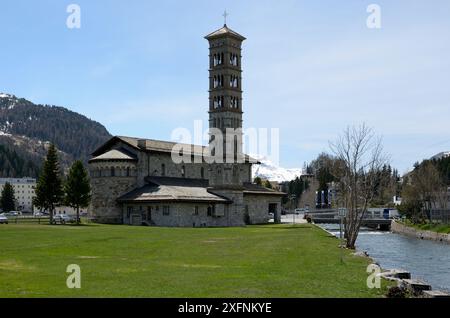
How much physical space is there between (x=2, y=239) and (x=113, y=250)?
10128 millimetres

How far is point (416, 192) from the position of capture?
104688 mm

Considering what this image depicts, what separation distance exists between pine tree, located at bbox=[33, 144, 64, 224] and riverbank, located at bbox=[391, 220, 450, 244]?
48.1 m

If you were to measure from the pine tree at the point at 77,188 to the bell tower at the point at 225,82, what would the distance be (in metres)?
19.5

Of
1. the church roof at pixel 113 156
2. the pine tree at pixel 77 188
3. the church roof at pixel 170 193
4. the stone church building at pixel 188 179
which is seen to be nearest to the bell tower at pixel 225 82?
the stone church building at pixel 188 179

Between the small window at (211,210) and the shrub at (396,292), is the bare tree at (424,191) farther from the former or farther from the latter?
the shrub at (396,292)

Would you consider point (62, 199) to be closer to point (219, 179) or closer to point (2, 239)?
point (219, 179)

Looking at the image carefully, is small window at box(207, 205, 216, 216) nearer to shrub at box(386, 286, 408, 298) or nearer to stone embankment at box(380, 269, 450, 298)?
stone embankment at box(380, 269, 450, 298)

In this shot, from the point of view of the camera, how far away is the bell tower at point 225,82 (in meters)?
83.8

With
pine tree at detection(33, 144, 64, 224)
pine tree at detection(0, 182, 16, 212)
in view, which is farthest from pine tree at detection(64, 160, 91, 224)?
pine tree at detection(0, 182, 16, 212)

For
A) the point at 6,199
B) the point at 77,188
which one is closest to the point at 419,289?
the point at 77,188

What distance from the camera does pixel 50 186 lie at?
73.1m

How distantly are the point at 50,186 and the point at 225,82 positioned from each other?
28.6 meters
